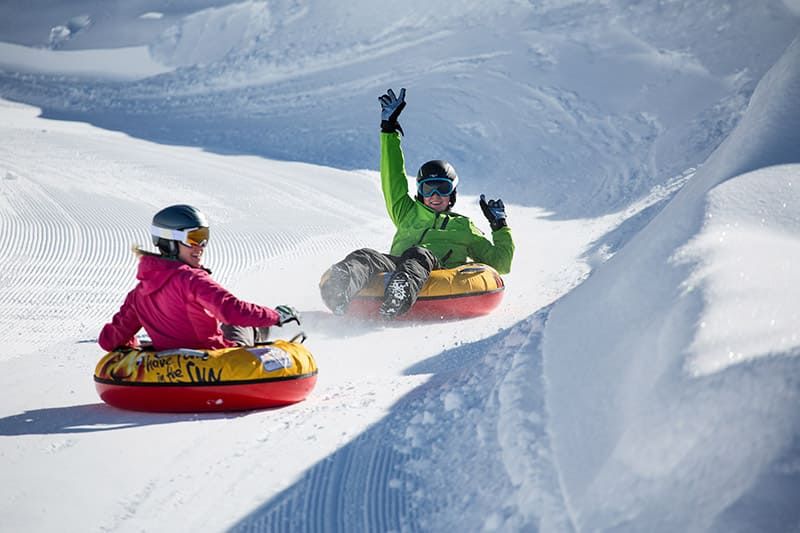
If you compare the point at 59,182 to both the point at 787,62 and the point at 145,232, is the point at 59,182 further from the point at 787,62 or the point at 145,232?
the point at 787,62

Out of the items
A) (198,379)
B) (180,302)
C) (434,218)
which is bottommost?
(198,379)

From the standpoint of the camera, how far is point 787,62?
3936 mm

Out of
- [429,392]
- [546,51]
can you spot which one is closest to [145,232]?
[429,392]

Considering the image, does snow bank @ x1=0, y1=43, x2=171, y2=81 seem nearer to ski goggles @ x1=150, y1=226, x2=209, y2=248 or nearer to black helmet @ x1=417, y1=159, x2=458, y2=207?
black helmet @ x1=417, y1=159, x2=458, y2=207

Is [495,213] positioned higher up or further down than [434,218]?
further down

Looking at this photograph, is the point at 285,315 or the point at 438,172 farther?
the point at 438,172

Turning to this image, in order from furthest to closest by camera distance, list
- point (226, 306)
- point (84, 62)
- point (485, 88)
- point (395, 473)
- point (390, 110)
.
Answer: point (84, 62), point (485, 88), point (390, 110), point (226, 306), point (395, 473)

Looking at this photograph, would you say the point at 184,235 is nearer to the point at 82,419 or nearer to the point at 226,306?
the point at 226,306

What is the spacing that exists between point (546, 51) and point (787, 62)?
1055 centimetres

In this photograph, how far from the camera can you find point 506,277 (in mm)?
6992

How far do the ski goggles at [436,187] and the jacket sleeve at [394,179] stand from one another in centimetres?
18

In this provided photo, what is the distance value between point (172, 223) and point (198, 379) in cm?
72

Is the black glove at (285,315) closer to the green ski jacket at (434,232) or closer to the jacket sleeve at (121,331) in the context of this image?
the jacket sleeve at (121,331)

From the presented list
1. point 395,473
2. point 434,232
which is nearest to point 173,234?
point 395,473
